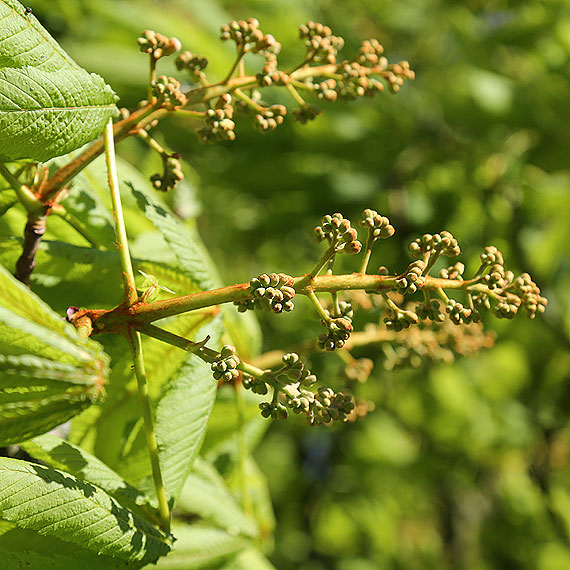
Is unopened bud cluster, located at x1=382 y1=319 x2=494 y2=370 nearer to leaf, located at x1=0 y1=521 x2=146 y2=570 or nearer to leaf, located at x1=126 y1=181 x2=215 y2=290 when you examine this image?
leaf, located at x1=126 y1=181 x2=215 y2=290

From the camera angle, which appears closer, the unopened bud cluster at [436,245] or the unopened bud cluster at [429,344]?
the unopened bud cluster at [436,245]

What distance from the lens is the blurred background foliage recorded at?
3623 mm

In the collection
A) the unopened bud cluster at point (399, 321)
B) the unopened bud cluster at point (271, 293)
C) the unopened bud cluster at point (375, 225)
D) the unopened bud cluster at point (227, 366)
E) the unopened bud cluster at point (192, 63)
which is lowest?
the unopened bud cluster at point (227, 366)

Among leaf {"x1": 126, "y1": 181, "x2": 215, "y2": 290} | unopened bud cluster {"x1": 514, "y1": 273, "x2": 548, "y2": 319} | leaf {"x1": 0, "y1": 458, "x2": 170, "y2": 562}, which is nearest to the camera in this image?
leaf {"x1": 0, "y1": 458, "x2": 170, "y2": 562}

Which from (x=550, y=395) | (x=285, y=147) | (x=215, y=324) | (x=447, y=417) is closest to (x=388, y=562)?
(x=447, y=417)

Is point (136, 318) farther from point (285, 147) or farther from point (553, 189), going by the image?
point (553, 189)

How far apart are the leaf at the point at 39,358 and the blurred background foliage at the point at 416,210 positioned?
1.45 m

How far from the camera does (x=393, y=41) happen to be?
20.9ft

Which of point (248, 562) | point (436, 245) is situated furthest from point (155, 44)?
point (248, 562)

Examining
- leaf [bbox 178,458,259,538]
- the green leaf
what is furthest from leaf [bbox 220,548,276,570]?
the green leaf

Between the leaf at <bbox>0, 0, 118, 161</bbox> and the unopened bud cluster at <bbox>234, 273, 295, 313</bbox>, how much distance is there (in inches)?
16.5

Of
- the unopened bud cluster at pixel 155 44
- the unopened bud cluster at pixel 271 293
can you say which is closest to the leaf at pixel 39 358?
the unopened bud cluster at pixel 271 293

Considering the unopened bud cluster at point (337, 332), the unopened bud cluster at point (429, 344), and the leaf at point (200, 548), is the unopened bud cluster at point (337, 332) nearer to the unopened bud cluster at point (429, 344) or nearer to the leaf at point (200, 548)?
the unopened bud cluster at point (429, 344)

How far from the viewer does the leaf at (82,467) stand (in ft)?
4.29
